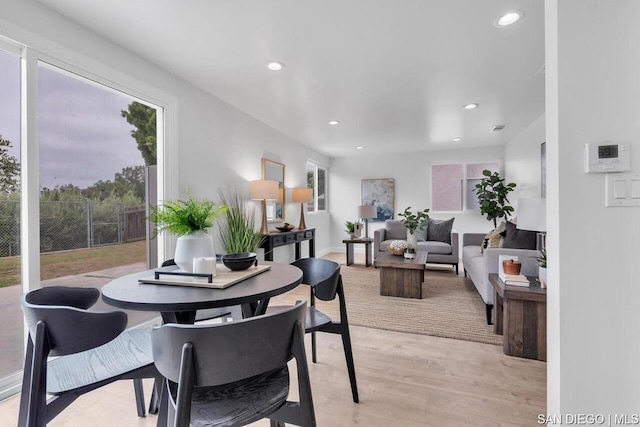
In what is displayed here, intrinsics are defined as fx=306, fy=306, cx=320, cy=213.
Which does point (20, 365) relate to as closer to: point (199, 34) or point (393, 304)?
point (199, 34)

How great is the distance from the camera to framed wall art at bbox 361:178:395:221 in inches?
272

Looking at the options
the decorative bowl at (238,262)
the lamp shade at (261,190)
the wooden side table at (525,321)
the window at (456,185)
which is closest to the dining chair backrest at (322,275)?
the decorative bowl at (238,262)

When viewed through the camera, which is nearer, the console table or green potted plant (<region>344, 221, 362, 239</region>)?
the console table

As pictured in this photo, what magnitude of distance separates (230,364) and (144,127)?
254cm

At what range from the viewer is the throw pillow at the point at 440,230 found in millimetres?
5266

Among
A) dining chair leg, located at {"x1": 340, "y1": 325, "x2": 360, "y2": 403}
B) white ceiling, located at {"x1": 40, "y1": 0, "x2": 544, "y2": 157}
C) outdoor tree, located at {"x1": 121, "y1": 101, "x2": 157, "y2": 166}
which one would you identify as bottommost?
dining chair leg, located at {"x1": 340, "y1": 325, "x2": 360, "y2": 403}

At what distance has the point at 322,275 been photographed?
187 centimetres

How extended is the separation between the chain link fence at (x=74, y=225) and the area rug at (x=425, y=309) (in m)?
1.76

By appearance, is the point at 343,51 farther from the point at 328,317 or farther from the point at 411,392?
the point at 411,392

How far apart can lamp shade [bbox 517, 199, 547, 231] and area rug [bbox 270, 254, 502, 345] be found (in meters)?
0.96

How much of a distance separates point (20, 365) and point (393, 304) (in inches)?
118

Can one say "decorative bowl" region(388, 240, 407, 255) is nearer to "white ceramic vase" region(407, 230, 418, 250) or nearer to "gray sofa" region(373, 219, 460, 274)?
"white ceramic vase" region(407, 230, 418, 250)

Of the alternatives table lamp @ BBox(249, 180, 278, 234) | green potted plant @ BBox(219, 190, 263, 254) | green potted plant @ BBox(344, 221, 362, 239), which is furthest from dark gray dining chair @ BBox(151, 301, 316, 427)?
green potted plant @ BBox(344, 221, 362, 239)

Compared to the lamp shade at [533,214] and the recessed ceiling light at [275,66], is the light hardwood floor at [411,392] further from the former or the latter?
the recessed ceiling light at [275,66]
